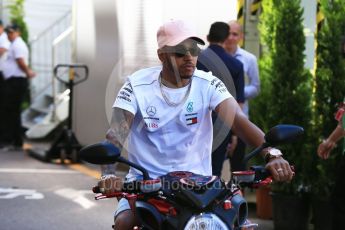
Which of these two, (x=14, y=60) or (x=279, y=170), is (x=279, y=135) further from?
(x=14, y=60)

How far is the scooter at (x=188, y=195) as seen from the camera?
9.42ft

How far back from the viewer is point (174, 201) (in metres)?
2.97

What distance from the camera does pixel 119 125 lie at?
3.66m

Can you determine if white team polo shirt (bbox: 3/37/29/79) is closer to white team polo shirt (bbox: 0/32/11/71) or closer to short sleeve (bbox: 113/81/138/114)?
white team polo shirt (bbox: 0/32/11/71)

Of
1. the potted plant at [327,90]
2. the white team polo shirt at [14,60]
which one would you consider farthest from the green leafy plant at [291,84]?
the white team polo shirt at [14,60]

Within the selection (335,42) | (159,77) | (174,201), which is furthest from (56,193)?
(174,201)

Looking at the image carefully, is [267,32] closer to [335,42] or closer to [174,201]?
[335,42]

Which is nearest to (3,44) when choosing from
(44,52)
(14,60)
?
(14,60)

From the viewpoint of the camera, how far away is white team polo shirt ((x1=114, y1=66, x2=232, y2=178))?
3557mm

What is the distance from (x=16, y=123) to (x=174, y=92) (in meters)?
9.28

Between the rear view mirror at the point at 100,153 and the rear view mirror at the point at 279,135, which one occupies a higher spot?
the rear view mirror at the point at 279,135

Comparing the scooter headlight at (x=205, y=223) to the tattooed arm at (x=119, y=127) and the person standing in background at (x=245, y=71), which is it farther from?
the person standing in background at (x=245, y=71)

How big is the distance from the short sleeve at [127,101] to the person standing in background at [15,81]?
8.72 meters

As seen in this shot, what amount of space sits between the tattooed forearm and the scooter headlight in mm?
944
